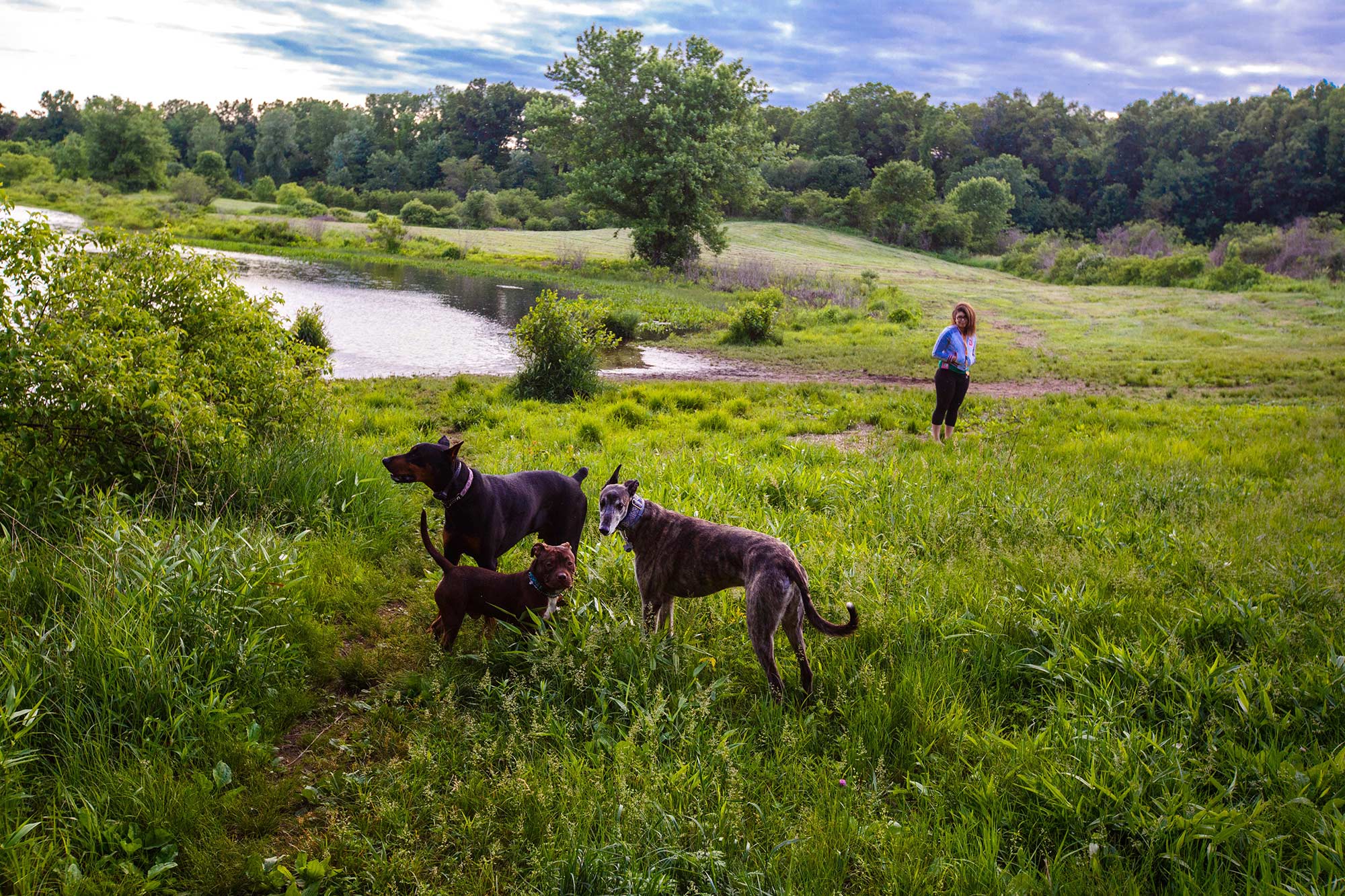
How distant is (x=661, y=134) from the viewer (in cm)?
3688

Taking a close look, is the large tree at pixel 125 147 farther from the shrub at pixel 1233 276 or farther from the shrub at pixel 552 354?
the shrub at pixel 1233 276

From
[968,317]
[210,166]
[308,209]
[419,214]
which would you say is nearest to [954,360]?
[968,317]

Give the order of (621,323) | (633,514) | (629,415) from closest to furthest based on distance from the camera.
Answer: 1. (633,514)
2. (629,415)
3. (621,323)

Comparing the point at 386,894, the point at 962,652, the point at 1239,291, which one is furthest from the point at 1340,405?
the point at 1239,291

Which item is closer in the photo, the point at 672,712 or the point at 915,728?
the point at 915,728

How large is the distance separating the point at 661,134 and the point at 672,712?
122ft

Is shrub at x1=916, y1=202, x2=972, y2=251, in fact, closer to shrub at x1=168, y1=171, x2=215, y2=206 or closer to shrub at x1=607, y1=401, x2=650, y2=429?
shrub at x1=607, y1=401, x2=650, y2=429

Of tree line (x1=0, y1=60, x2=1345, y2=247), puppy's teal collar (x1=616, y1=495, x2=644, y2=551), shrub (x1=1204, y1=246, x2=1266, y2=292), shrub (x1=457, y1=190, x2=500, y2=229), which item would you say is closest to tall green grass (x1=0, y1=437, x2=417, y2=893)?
puppy's teal collar (x1=616, y1=495, x2=644, y2=551)

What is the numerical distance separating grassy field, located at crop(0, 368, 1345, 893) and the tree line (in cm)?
3860

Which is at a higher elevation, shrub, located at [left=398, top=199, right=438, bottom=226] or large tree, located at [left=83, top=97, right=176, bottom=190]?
large tree, located at [left=83, top=97, right=176, bottom=190]

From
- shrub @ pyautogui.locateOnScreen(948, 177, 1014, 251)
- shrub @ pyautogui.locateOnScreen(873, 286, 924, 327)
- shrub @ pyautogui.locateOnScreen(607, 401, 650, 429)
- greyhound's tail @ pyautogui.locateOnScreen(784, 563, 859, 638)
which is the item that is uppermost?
shrub @ pyautogui.locateOnScreen(948, 177, 1014, 251)

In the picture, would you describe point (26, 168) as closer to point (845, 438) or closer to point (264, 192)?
point (264, 192)

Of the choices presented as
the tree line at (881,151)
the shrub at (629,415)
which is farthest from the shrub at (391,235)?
the shrub at (629,415)

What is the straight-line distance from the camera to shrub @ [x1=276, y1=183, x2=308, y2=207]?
254 feet
